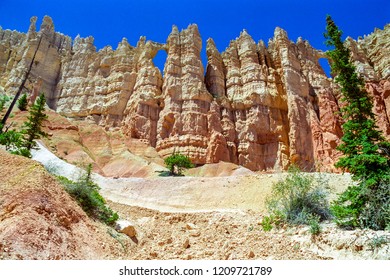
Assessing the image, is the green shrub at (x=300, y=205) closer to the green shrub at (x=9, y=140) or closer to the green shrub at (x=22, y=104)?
the green shrub at (x=9, y=140)

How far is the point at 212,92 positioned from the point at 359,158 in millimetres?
47693

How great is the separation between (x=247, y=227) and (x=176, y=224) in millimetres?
5203

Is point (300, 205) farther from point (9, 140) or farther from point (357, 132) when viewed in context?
point (9, 140)

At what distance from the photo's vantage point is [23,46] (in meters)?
68.0

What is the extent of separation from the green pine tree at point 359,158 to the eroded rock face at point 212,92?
1300 inches

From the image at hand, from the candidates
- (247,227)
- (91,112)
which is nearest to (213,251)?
(247,227)

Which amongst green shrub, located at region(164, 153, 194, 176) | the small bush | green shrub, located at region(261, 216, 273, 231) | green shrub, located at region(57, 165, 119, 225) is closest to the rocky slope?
green shrub, located at region(57, 165, 119, 225)

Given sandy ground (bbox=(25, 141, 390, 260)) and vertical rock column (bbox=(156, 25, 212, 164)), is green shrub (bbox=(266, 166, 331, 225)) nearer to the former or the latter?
sandy ground (bbox=(25, 141, 390, 260))

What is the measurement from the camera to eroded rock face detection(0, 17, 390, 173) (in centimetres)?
5134

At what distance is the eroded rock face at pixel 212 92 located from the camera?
168 feet

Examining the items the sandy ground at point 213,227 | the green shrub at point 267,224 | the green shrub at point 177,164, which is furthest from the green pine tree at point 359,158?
the green shrub at point 177,164

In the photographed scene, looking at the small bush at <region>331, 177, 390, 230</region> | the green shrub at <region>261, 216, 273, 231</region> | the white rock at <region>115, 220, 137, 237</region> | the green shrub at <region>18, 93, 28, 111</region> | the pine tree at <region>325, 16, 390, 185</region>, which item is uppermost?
the green shrub at <region>18, 93, 28, 111</region>

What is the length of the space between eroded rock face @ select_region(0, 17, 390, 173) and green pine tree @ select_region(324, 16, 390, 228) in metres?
33.0

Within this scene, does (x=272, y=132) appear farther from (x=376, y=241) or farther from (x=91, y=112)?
(x=376, y=241)
